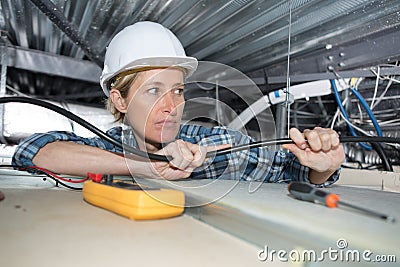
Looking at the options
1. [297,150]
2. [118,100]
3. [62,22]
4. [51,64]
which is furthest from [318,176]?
[51,64]

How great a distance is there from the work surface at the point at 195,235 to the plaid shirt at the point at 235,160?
0.47m

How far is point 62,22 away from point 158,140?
561mm

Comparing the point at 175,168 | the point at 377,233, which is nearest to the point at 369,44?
the point at 175,168

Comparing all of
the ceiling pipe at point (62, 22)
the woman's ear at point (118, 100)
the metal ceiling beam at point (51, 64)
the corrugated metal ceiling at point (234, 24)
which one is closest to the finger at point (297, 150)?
the corrugated metal ceiling at point (234, 24)

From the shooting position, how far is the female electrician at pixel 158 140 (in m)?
0.70

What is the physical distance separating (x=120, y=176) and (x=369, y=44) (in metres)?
A: 0.94

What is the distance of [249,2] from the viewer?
0.90 m

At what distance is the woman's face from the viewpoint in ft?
2.73

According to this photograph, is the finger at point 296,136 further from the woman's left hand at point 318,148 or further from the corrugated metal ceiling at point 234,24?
the corrugated metal ceiling at point 234,24

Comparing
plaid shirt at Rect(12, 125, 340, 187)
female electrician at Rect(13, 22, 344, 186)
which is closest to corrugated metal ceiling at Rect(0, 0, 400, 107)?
female electrician at Rect(13, 22, 344, 186)

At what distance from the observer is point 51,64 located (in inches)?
59.1

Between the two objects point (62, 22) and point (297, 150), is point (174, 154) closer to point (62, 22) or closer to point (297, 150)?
point (297, 150)

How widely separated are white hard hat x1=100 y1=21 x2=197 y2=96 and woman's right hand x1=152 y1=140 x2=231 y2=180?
36 cm

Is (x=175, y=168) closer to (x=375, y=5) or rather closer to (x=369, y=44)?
(x=375, y=5)
